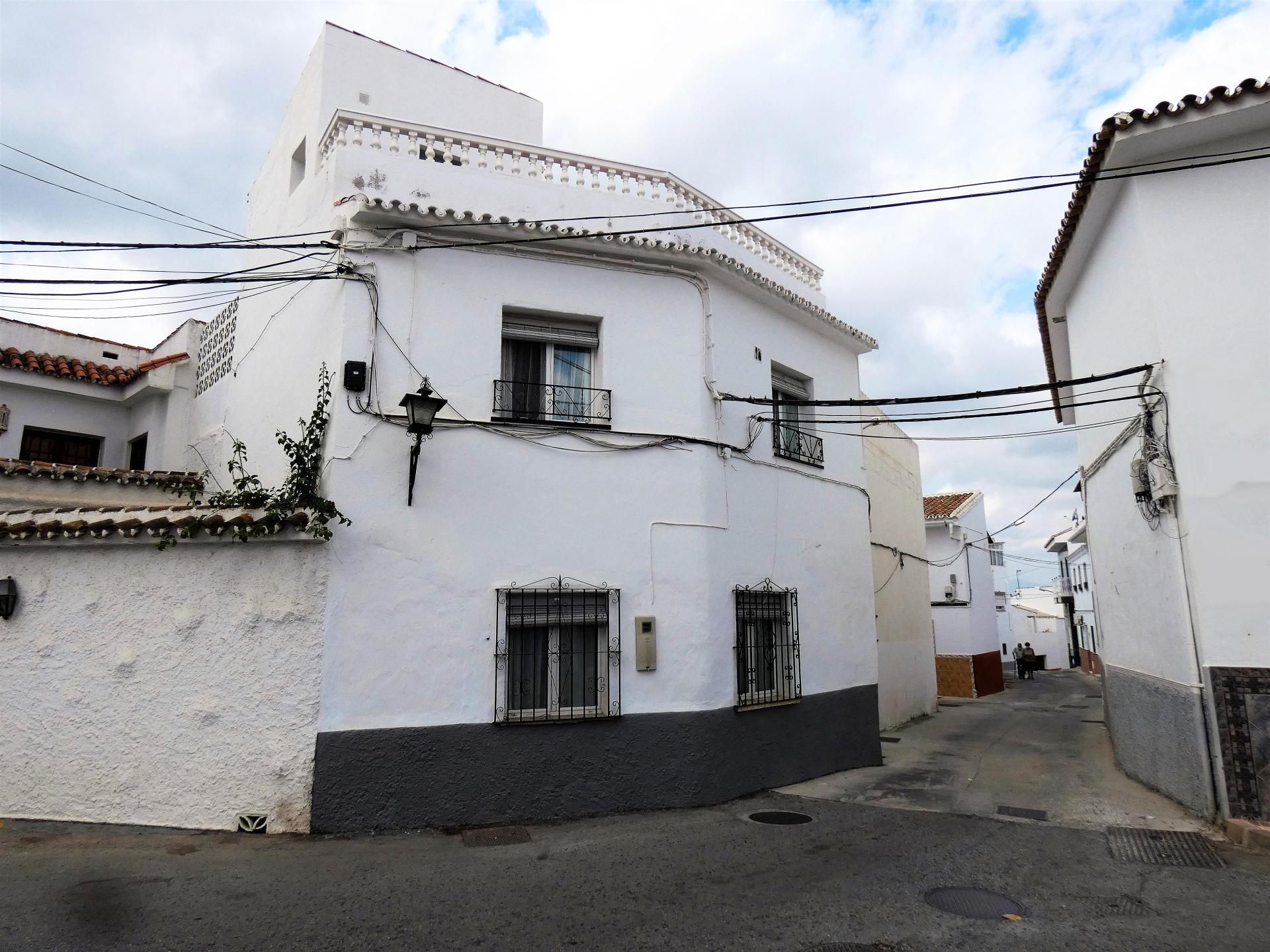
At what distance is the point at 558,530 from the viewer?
744cm

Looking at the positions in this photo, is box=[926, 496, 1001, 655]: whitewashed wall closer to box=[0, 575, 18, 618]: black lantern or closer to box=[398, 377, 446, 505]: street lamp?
box=[398, 377, 446, 505]: street lamp

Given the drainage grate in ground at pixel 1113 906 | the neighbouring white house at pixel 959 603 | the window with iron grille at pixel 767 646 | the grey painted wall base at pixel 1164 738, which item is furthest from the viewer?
the neighbouring white house at pixel 959 603

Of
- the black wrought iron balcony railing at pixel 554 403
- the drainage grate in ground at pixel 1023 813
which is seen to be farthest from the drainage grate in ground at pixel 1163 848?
the black wrought iron balcony railing at pixel 554 403

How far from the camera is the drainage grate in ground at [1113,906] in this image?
486 cm

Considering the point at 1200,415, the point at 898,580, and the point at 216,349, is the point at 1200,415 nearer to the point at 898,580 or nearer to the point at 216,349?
the point at 898,580

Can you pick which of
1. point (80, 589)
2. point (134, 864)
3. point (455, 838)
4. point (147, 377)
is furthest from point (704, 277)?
point (147, 377)

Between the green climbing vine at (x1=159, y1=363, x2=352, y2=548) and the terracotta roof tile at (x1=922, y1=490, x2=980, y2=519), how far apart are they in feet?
57.4

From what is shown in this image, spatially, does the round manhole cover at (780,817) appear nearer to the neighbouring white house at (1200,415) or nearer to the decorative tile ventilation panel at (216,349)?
the neighbouring white house at (1200,415)

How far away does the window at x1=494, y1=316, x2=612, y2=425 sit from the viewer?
7781mm

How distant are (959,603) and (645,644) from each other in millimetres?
16358

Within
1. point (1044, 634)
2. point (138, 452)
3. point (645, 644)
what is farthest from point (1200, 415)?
point (1044, 634)

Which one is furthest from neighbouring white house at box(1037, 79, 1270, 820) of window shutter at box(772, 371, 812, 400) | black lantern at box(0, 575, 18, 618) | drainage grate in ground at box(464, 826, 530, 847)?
black lantern at box(0, 575, 18, 618)

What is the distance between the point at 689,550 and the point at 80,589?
5410mm

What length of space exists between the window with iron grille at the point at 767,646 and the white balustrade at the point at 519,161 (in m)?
4.13
